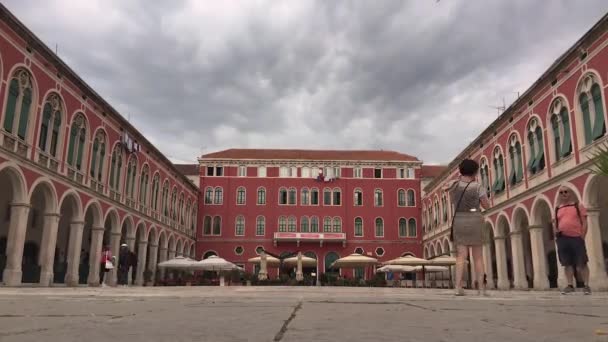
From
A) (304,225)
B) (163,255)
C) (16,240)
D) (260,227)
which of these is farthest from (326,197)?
(16,240)

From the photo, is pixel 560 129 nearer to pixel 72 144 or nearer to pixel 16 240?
pixel 72 144

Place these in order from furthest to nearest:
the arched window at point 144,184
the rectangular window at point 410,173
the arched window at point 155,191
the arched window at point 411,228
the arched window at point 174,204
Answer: the rectangular window at point 410,173 → the arched window at point 411,228 → the arched window at point 174,204 → the arched window at point 155,191 → the arched window at point 144,184

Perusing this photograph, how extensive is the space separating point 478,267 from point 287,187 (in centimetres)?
4197

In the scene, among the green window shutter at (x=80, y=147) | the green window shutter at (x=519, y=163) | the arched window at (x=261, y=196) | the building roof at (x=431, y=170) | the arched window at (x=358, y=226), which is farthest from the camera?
the building roof at (x=431, y=170)

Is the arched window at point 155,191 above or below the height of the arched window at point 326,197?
below

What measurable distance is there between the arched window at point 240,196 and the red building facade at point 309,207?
0.09 meters

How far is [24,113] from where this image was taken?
1809 centimetres

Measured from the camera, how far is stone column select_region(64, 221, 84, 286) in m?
21.3

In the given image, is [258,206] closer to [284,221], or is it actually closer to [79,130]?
[284,221]

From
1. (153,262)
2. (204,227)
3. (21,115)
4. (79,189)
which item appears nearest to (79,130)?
(79,189)

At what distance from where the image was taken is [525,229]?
27.0 metres

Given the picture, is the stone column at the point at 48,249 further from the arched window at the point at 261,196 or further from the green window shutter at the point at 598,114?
the arched window at the point at 261,196

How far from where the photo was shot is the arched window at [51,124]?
19438 mm

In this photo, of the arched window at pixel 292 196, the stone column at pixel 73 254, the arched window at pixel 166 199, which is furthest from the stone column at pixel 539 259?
the arched window at pixel 292 196
